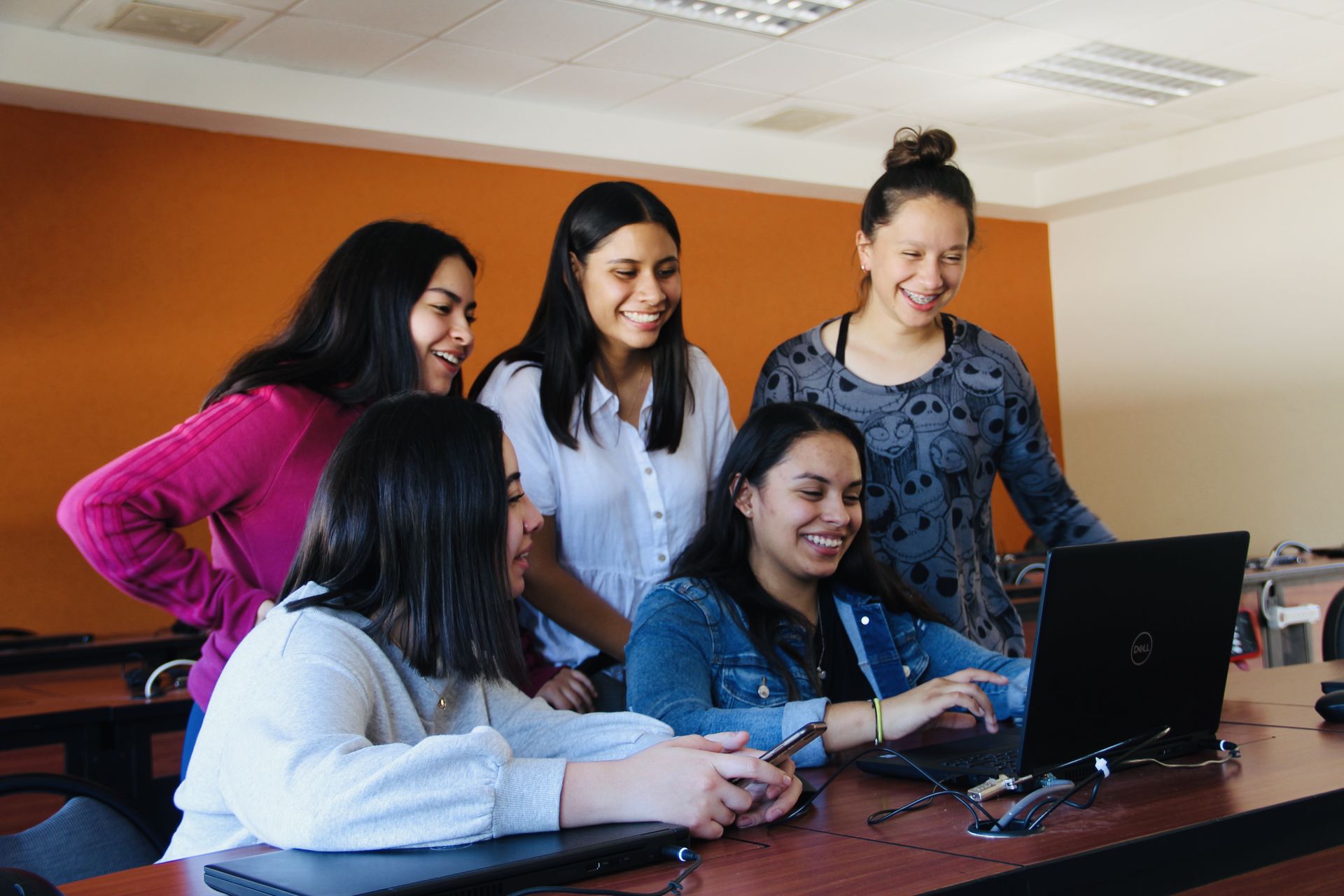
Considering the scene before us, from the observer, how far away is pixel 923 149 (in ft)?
7.63

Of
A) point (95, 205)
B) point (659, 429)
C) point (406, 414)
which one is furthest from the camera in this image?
point (95, 205)

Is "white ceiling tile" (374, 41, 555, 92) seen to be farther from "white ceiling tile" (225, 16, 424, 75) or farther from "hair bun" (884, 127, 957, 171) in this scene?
"hair bun" (884, 127, 957, 171)

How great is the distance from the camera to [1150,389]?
759cm

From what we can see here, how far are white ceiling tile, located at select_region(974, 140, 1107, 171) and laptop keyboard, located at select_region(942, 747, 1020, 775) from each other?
5.77 m

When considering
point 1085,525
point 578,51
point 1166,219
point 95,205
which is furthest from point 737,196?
point 1085,525

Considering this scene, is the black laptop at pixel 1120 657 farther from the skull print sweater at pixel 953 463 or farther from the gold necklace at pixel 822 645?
the skull print sweater at pixel 953 463

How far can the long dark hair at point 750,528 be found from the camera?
1.99 m

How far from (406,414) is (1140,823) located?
2.76 ft

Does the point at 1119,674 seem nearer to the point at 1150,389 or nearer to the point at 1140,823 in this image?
the point at 1140,823

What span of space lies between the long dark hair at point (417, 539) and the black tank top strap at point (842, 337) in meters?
1.09

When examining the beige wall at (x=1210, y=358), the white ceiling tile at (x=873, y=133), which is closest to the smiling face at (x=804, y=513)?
the white ceiling tile at (x=873, y=133)

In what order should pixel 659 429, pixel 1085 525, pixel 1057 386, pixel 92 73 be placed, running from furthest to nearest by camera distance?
Answer: 1. pixel 1057 386
2. pixel 92 73
3. pixel 1085 525
4. pixel 659 429

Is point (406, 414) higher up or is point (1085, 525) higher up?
point (406, 414)

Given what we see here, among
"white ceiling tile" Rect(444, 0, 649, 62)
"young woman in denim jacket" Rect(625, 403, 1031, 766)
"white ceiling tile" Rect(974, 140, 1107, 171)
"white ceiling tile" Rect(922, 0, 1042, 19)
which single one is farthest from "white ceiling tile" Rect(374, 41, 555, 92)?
"young woman in denim jacket" Rect(625, 403, 1031, 766)
